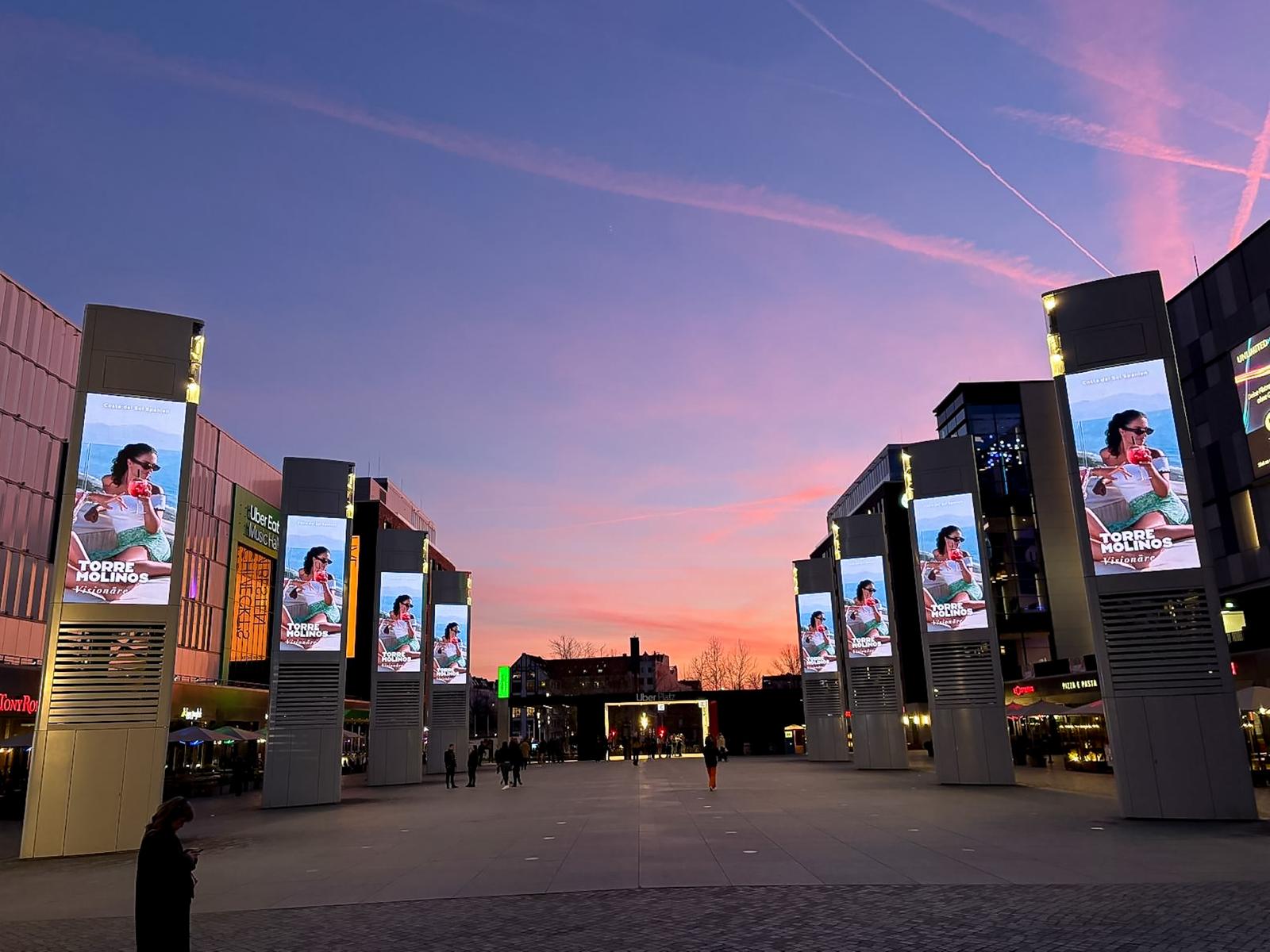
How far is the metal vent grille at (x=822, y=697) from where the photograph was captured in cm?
5241

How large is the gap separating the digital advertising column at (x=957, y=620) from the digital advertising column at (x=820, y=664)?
20767mm

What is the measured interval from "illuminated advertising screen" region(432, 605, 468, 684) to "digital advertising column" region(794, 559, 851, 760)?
1886cm

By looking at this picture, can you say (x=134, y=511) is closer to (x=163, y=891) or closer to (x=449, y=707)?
(x=163, y=891)

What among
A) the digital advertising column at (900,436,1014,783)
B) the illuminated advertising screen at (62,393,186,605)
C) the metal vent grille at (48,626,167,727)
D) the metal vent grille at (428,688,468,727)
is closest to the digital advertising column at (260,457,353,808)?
the illuminated advertising screen at (62,393,186,605)

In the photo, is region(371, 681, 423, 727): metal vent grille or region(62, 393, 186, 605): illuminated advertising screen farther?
region(371, 681, 423, 727): metal vent grille

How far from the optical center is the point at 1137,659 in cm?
1883

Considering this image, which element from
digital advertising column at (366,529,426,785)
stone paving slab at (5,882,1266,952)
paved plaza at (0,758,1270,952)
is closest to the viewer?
stone paving slab at (5,882,1266,952)

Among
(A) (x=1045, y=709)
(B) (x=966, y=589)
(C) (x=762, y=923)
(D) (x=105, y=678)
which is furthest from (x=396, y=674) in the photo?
(C) (x=762, y=923)

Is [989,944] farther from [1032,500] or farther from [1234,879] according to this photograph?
[1032,500]

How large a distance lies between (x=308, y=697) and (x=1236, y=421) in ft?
120

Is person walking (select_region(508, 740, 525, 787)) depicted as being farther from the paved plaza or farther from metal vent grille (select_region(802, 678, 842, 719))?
metal vent grille (select_region(802, 678, 842, 719))

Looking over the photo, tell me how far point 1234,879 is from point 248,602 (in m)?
59.9

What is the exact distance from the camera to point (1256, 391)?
3472 cm

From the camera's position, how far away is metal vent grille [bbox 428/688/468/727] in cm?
4556
